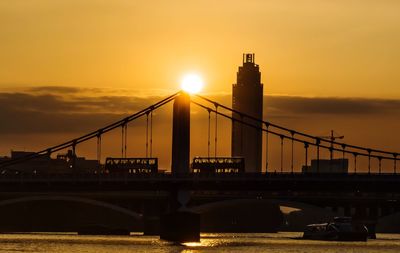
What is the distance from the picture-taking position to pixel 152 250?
7426 inches

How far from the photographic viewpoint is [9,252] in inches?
7047

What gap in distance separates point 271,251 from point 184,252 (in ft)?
37.8

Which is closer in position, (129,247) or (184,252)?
(184,252)

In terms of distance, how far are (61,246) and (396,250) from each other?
3611 centimetres

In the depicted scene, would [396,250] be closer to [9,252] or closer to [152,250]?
[152,250]

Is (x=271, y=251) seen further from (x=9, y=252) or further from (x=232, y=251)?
(x=9, y=252)

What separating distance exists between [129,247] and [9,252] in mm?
20801

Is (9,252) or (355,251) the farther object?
(355,251)

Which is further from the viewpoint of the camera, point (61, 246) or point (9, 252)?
point (61, 246)

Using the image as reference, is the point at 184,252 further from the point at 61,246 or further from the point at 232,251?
the point at 61,246

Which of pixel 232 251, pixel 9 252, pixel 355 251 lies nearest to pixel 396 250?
pixel 355 251

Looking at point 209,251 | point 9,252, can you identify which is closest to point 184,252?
point 209,251

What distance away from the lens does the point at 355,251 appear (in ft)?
630

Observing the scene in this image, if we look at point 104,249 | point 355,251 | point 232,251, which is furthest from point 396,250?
point 104,249
